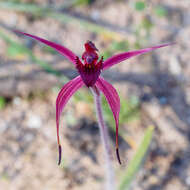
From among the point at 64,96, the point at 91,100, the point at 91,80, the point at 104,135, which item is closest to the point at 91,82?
the point at 91,80

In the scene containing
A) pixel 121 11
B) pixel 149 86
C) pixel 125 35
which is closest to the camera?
pixel 149 86

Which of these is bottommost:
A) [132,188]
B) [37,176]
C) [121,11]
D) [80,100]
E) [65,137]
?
[132,188]

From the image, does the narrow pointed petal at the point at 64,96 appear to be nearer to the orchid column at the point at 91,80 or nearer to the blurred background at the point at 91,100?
the orchid column at the point at 91,80

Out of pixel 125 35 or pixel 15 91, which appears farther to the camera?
pixel 125 35

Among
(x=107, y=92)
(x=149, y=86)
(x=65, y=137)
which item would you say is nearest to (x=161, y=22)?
(x=149, y=86)

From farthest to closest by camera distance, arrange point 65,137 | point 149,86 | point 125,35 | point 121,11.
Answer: point 121,11, point 125,35, point 149,86, point 65,137

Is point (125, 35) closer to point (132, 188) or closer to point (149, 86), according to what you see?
point (149, 86)

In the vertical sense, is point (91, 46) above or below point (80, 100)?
below

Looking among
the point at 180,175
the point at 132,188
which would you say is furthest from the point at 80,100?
Result: the point at 180,175
